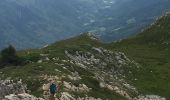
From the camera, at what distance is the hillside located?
58963 mm

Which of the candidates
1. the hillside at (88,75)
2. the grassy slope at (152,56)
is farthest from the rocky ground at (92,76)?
the grassy slope at (152,56)

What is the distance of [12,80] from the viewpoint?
198 feet

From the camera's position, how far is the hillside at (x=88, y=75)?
5896 centimetres

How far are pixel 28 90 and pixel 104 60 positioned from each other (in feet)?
125

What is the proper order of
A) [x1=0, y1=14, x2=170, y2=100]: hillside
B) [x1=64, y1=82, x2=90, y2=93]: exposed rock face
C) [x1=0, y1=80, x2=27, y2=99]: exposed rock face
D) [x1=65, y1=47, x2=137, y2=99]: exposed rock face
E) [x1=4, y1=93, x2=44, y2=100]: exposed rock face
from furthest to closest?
[x1=65, y1=47, x2=137, y2=99]: exposed rock face → [x1=0, y1=14, x2=170, y2=100]: hillside → [x1=64, y1=82, x2=90, y2=93]: exposed rock face → [x1=0, y1=80, x2=27, y2=99]: exposed rock face → [x1=4, y1=93, x2=44, y2=100]: exposed rock face

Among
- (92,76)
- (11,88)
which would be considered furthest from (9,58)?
(11,88)

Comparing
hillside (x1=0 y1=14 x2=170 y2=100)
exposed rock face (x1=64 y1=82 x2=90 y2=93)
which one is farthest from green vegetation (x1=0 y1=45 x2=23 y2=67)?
exposed rock face (x1=64 y1=82 x2=90 y2=93)

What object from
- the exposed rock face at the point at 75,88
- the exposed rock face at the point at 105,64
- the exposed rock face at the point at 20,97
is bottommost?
the exposed rock face at the point at 20,97

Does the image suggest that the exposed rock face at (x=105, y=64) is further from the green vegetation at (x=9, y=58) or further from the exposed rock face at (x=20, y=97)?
the exposed rock face at (x=20, y=97)

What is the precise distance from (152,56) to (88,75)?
64.3 m

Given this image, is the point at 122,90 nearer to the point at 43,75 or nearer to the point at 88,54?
the point at 43,75

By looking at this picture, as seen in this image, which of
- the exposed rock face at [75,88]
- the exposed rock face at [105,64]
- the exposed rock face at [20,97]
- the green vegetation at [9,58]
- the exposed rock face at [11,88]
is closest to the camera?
the exposed rock face at [20,97]

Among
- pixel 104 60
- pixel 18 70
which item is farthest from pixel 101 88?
pixel 104 60

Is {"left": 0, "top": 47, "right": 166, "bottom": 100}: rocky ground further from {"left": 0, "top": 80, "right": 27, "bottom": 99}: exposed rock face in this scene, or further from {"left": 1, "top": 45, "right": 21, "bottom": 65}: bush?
{"left": 1, "top": 45, "right": 21, "bottom": 65}: bush
